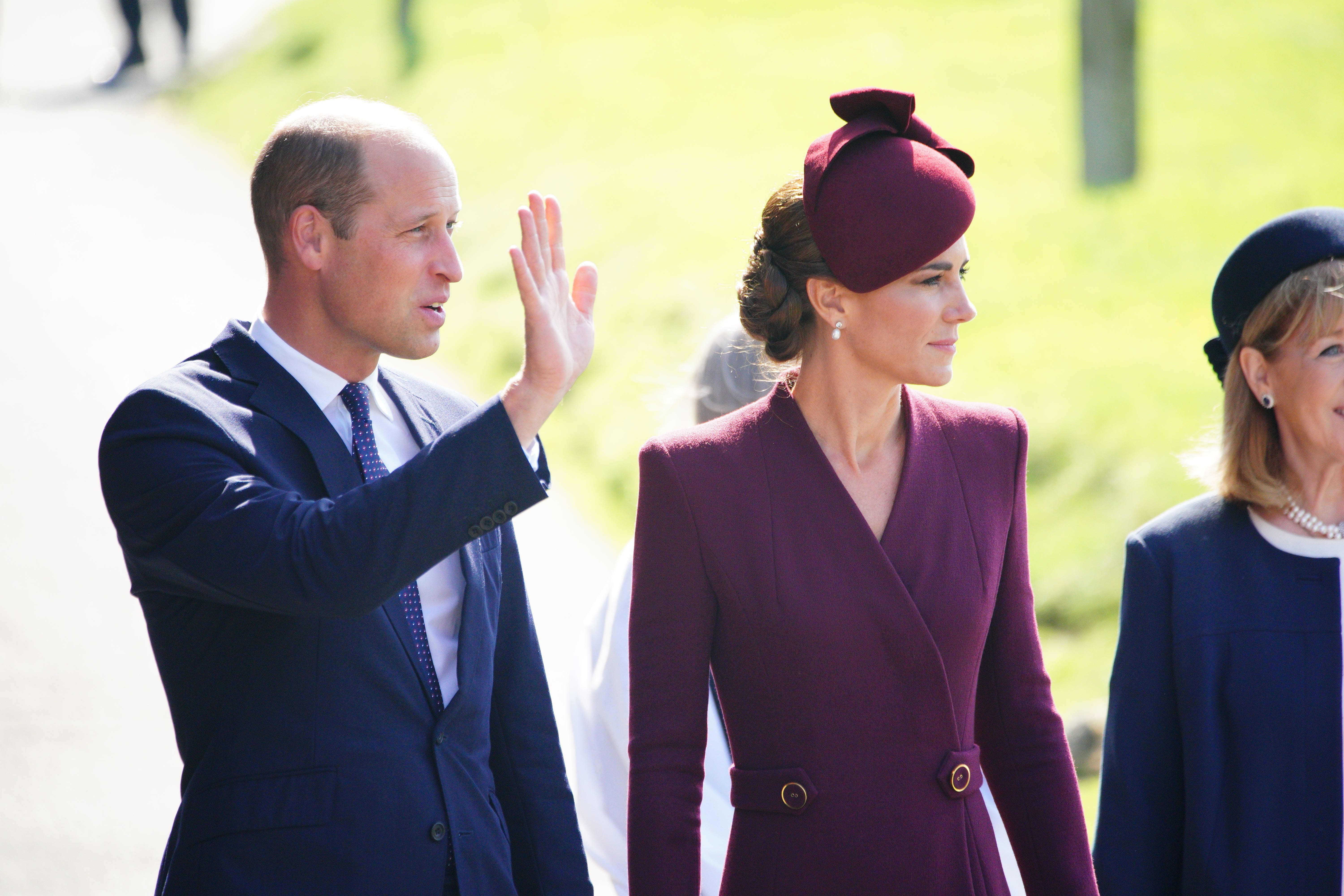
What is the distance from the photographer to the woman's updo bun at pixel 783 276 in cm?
245

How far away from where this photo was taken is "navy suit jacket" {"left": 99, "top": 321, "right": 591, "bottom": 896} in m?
2.07

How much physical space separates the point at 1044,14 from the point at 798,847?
13.8 meters

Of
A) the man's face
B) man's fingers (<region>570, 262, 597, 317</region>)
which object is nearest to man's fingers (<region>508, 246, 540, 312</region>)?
man's fingers (<region>570, 262, 597, 317</region>)

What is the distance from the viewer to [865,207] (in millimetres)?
2289

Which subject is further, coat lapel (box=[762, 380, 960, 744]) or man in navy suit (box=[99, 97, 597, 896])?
coat lapel (box=[762, 380, 960, 744])

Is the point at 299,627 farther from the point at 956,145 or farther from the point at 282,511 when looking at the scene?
the point at 956,145

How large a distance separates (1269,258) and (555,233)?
146 cm

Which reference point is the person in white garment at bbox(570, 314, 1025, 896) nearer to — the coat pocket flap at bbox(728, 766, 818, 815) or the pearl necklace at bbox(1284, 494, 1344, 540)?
the coat pocket flap at bbox(728, 766, 818, 815)

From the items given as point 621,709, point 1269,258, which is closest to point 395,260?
point 621,709

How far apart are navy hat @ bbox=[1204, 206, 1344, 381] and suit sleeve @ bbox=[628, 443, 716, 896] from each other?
4.09ft

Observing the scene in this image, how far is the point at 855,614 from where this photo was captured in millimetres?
2328

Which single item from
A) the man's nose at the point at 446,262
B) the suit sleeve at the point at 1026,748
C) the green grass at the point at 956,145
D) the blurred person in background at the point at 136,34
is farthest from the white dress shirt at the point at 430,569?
the blurred person in background at the point at 136,34

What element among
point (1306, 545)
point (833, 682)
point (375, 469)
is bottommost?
point (833, 682)

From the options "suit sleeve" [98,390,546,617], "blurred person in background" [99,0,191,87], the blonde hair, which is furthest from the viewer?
"blurred person in background" [99,0,191,87]
